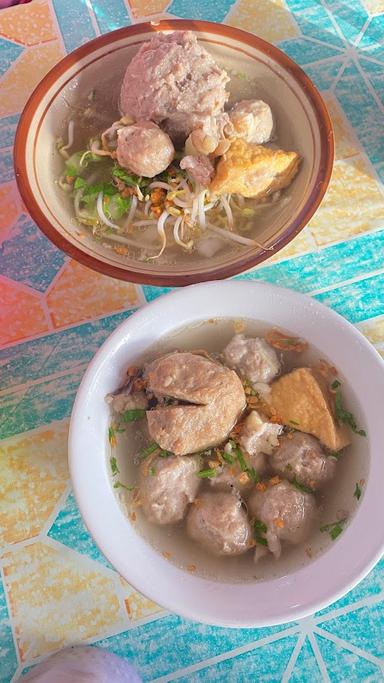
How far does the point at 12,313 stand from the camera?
4.31ft

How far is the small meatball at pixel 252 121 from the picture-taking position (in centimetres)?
129

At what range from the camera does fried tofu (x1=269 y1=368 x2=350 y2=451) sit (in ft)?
3.75

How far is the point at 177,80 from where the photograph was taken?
4.18ft

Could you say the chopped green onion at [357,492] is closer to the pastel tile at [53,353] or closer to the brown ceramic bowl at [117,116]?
the brown ceramic bowl at [117,116]

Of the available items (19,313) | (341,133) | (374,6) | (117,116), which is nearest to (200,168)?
(117,116)

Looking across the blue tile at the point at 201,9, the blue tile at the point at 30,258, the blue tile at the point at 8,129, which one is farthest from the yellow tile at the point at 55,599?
the blue tile at the point at 201,9

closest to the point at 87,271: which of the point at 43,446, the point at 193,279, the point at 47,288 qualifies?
the point at 47,288

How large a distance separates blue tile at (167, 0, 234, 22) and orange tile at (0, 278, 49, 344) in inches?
31.1

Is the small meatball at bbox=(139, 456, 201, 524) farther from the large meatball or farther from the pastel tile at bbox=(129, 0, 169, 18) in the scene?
the pastel tile at bbox=(129, 0, 169, 18)

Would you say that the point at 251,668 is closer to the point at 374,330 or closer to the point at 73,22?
the point at 374,330

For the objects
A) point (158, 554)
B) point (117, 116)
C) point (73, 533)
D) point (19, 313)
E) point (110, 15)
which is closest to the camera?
point (158, 554)

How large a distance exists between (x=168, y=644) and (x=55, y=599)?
23 cm

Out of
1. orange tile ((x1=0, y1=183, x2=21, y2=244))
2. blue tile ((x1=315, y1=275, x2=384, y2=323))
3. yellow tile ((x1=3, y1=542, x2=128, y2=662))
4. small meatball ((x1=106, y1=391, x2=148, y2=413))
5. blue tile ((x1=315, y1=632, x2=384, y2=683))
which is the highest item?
blue tile ((x1=315, y1=275, x2=384, y2=323))

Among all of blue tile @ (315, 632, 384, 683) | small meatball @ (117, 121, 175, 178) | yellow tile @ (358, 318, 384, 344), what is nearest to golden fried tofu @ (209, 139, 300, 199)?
small meatball @ (117, 121, 175, 178)
